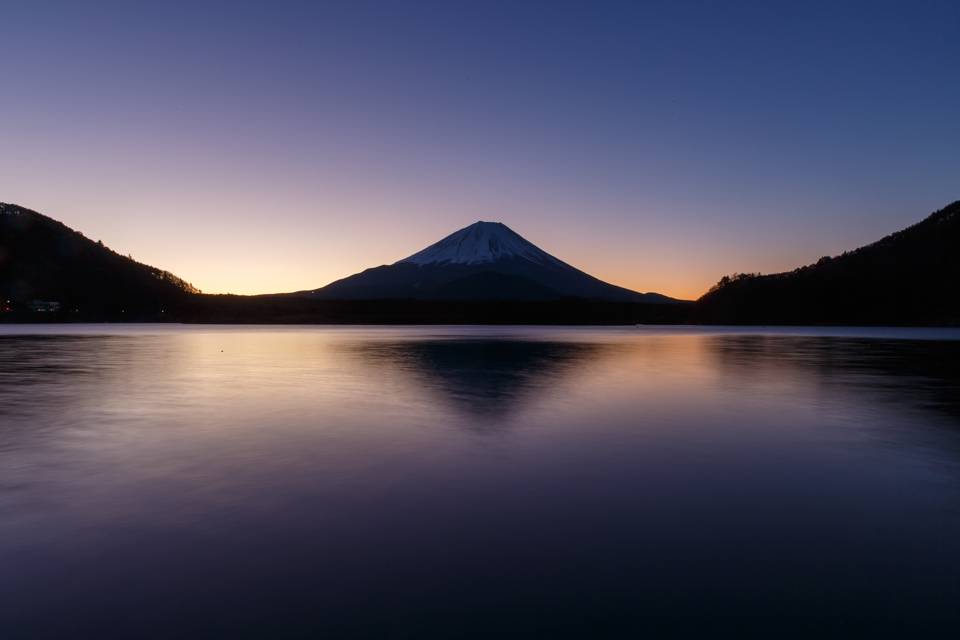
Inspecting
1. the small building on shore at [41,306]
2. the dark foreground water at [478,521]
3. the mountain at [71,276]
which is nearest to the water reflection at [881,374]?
the dark foreground water at [478,521]

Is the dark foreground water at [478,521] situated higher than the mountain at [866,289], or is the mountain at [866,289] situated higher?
the mountain at [866,289]

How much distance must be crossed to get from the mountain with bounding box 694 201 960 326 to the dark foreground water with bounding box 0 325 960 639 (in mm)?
124970

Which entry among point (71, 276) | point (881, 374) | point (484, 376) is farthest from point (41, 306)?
point (881, 374)

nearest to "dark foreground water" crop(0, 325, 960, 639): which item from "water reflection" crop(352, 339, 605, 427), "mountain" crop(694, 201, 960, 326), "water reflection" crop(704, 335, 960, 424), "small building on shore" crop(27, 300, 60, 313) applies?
"water reflection" crop(352, 339, 605, 427)

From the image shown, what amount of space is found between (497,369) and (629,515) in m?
16.7

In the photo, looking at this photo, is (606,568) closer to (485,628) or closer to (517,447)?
(485,628)

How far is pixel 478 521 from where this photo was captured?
5641 mm

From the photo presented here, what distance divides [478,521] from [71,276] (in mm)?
172822

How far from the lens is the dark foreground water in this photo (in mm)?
3924

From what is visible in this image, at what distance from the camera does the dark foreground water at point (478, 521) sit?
392cm

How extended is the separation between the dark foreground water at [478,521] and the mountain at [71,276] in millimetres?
152476

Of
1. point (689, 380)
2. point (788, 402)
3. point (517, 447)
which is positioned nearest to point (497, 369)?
point (689, 380)

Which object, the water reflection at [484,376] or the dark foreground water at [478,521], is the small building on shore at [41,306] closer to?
the water reflection at [484,376]

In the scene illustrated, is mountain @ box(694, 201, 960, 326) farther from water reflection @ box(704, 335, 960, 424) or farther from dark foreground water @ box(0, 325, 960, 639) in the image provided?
dark foreground water @ box(0, 325, 960, 639)
